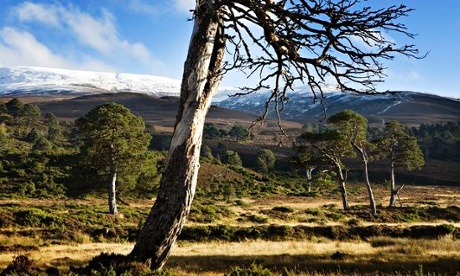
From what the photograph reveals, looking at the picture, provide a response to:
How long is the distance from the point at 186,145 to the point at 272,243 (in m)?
12.9

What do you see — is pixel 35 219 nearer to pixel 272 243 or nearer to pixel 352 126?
pixel 272 243

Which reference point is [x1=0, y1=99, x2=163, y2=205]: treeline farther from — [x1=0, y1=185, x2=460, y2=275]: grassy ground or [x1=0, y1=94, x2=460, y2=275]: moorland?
[x1=0, y1=185, x2=460, y2=275]: grassy ground

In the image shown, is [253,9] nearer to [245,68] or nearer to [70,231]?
[245,68]

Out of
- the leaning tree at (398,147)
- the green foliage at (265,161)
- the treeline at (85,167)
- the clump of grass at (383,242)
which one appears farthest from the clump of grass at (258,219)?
the green foliage at (265,161)

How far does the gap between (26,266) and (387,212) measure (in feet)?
102

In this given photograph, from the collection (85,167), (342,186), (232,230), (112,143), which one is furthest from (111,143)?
(342,186)

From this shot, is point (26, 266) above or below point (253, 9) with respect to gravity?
below

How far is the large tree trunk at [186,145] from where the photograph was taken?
5.61 metres

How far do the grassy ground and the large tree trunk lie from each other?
7.69 feet

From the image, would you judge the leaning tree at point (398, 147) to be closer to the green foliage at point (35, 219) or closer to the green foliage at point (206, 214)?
the green foliage at point (206, 214)

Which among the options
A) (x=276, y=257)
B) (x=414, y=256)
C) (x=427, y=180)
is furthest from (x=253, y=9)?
(x=427, y=180)

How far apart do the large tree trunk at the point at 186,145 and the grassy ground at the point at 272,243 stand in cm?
234

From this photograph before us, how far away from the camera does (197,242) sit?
61.4ft

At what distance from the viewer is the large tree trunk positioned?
5.61 meters
